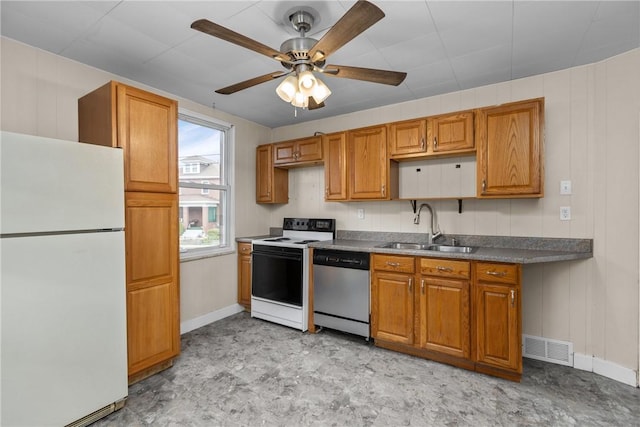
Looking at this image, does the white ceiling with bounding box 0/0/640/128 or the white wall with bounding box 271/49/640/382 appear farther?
the white wall with bounding box 271/49/640/382

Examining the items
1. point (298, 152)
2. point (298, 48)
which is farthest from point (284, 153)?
point (298, 48)

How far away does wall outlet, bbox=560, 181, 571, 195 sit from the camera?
8.32 feet

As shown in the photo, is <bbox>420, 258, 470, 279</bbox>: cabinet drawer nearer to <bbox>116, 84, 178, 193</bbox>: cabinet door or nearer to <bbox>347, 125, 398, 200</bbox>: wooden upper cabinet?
<bbox>347, 125, 398, 200</bbox>: wooden upper cabinet

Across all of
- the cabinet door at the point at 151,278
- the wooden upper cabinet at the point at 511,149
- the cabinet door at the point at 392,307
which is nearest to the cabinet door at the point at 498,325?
the cabinet door at the point at 392,307

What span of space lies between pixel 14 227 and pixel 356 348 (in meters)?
2.60

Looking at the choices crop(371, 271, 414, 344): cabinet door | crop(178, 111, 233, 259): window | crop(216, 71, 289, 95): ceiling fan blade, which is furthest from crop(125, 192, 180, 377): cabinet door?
crop(371, 271, 414, 344): cabinet door

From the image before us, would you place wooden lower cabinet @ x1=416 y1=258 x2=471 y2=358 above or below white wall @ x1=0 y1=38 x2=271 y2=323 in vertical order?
below

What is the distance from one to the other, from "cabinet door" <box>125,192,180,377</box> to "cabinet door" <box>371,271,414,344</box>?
1.73m

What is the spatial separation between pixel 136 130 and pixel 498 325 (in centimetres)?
307

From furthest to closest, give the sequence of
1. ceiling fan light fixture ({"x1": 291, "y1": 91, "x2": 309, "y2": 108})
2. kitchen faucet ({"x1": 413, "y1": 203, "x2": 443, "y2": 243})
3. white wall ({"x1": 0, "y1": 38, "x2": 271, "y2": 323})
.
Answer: kitchen faucet ({"x1": 413, "y1": 203, "x2": 443, "y2": 243}) → white wall ({"x1": 0, "y1": 38, "x2": 271, "y2": 323}) → ceiling fan light fixture ({"x1": 291, "y1": 91, "x2": 309, "y2": 108})

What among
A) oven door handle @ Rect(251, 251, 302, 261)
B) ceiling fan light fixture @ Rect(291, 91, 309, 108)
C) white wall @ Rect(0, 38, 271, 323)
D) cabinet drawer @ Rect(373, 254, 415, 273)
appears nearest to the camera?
ceiling fan light fixture @ Rect(291, 91, 309, 108)

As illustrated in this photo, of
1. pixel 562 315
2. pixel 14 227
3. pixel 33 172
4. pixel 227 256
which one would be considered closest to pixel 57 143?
pixel 33 172

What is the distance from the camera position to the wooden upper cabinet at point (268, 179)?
3.98m

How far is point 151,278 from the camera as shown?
7.62ft
